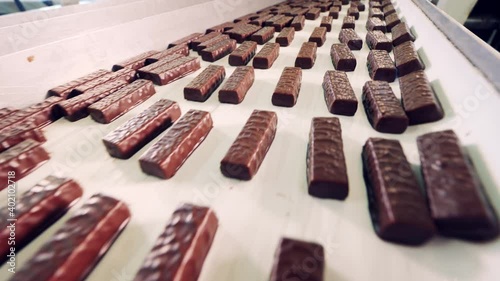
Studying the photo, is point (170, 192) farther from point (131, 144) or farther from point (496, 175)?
point (496, 175)

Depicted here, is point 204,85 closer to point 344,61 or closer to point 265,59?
point 265,59

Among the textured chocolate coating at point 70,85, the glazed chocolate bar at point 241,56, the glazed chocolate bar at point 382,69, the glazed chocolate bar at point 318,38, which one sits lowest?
the glazed chocolate bar at point 382,69

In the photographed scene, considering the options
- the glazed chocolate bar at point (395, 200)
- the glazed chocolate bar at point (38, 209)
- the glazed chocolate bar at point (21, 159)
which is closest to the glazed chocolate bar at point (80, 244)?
the glazed chocolate bar at point (38, 209)

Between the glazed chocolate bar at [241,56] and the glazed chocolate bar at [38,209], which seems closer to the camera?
the glazed chocolate bar at [38,209]

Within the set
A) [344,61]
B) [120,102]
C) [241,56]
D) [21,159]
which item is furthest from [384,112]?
[21,159]

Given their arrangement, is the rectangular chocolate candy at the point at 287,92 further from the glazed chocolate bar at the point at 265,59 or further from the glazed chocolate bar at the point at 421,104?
the glazed chocolate bar at the point at 421,104

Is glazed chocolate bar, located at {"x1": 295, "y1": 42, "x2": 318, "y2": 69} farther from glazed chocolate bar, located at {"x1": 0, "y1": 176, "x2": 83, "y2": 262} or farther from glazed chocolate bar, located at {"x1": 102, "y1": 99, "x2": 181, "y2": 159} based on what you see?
glazed chocolate bar, located at {"x1": 0, "y1": 176, "x2": 83, "y2": 262}
